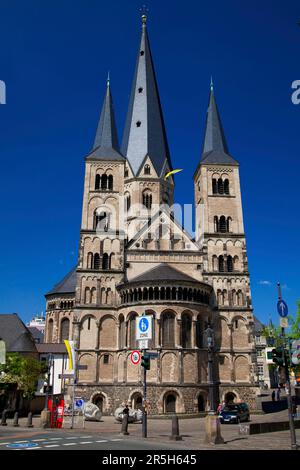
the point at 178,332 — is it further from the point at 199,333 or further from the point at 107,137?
the point at 107,137

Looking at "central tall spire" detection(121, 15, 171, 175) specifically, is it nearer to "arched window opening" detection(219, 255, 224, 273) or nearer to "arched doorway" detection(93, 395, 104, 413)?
"arched window opening" detection(219, 255, 224, 273)

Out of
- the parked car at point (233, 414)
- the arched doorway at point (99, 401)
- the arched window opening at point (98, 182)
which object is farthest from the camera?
the arched window opening at point (98, 182)

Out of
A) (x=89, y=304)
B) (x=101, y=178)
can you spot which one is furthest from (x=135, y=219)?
(x=89, y=304)

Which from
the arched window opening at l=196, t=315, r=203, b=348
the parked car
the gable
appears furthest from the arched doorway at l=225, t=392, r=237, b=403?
the gable

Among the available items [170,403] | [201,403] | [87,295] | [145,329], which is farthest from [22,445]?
[87,295]

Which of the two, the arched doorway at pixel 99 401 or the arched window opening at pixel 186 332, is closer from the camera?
the arched window opening at pixel 186 332

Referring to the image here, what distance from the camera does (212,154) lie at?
52.8m

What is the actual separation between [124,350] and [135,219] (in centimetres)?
1826

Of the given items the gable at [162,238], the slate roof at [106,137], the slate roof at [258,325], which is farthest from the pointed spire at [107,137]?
the slate roof at [258,325]

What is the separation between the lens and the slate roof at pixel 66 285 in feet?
205

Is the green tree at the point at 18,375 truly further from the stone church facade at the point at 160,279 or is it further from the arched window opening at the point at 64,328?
the arched window opening at the point at 64,328

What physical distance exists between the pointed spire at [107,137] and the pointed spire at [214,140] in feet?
37.3

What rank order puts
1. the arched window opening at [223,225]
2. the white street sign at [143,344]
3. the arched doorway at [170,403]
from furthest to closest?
the arched window opening at [223,225]
the arched doorway at [170,403]
the white street sign at [143,344]

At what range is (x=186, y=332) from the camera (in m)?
40.8
